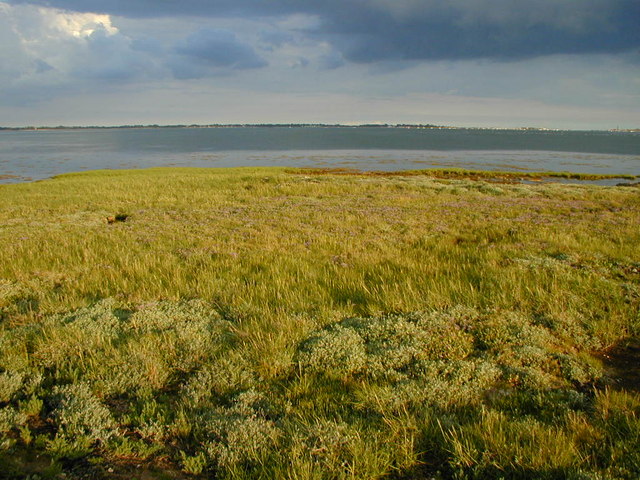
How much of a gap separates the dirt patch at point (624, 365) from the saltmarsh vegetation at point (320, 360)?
0.06m

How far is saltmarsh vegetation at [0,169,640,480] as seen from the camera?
349cm

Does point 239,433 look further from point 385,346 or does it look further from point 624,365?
point 624,365

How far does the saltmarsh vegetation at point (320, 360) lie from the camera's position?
3.49m

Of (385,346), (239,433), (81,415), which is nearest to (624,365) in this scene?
(385,346)

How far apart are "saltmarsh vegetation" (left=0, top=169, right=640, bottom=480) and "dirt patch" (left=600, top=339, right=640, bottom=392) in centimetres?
6

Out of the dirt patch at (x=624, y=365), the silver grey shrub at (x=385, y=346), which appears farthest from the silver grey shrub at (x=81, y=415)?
the dirt patch at (x=624, y=365)

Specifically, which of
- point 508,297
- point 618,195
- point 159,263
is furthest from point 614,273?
point 618,195

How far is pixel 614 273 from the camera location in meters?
8.67

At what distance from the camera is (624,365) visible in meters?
5.21

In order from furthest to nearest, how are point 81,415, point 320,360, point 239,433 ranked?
1. point 320,360
2. point 81,415
3. point 239,433

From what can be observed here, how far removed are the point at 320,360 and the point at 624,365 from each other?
432 cm

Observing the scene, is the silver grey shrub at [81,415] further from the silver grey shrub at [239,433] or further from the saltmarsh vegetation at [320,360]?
the silver grey shrub at [239,433]

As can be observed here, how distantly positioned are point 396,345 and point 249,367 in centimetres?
213

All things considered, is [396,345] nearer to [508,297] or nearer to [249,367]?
[249,367]
